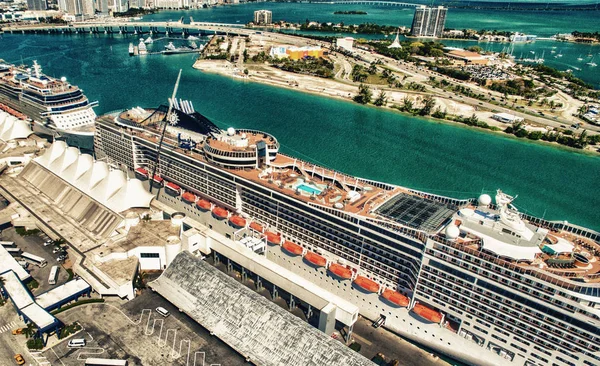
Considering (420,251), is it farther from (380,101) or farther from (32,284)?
(380,101)

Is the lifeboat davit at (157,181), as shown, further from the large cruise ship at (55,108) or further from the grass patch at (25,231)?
the large cruise ship at (55,108)

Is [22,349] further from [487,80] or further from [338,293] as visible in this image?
[487,80]

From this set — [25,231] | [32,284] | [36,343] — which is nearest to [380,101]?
[25,231]

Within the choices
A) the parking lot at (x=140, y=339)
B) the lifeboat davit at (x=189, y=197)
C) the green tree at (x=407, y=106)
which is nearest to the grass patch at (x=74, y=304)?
the parking lot at (x=140, y=339)

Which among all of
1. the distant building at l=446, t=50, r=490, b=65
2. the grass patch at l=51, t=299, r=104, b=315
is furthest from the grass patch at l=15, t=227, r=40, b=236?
the distant building at l=446, t=50, r=490, b=65

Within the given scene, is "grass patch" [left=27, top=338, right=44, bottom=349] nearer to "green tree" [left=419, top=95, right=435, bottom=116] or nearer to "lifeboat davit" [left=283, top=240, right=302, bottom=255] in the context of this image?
"lifeboat davit" [left=283, top=240, right=302, bottom=255]

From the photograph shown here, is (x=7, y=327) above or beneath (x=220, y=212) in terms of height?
beneath

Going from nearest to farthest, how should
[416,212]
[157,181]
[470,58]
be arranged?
[416,212], [157,181], [470,58]
